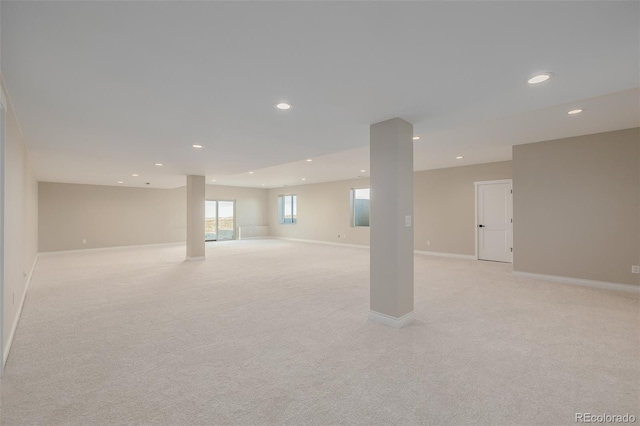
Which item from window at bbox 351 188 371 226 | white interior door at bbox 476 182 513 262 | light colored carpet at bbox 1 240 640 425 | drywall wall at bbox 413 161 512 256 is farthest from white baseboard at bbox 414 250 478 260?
light colored carpet at bbox 1 240 640 425

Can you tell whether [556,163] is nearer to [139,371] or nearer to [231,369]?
[231,369]

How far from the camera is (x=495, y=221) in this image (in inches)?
289

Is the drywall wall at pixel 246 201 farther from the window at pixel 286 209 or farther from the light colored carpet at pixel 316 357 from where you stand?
the light colored carpet at pixel 316 357

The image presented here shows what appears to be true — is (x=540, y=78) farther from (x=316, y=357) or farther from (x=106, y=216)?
(x=106, y=216)

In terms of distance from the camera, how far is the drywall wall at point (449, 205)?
7.69 metres

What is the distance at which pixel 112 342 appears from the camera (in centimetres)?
288

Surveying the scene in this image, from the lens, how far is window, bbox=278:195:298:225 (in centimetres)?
1363

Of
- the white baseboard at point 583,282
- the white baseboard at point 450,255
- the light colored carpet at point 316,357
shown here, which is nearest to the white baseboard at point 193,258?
the light colored carpet at point 316,357

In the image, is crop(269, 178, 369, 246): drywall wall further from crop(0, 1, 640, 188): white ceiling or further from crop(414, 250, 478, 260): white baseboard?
crop(0, 1, 640, 188): white ceiling

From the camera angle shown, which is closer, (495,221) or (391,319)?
(391,319)

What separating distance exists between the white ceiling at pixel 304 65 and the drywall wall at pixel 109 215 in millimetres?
7037

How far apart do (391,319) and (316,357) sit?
1087 mm

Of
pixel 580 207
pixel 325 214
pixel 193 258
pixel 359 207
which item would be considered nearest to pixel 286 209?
pixel 325 214

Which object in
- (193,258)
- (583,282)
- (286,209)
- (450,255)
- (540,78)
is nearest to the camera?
(540,78)
